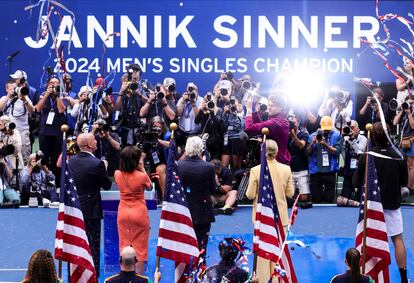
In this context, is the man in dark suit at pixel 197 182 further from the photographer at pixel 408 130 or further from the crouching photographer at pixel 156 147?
the photographer at pixel 408 130

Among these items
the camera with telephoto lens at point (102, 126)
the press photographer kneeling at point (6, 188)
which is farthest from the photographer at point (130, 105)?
the press photographer kneeling at point (6, 188)

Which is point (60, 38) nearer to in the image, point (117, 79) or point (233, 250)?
point (117, 79)

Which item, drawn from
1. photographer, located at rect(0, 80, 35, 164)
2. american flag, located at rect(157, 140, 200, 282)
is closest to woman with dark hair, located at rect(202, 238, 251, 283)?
american flag, located at rect(157, 140, 200, 282)

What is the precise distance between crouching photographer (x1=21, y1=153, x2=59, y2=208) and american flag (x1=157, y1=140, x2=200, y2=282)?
676cm

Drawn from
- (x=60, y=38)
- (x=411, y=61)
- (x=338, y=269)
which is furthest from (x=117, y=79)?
(x=338, y=269)

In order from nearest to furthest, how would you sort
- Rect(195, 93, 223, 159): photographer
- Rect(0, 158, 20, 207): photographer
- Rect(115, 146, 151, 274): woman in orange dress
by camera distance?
Rect(115, 146, 151, 274): woman in orange dress, Rect(0, 158, 20, 207): photographer, Rect(195, 93, 223, 159): photographer

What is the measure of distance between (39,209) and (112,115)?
220 centimetres

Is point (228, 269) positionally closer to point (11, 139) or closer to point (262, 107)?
point (262, 107)

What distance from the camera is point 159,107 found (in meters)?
18.7

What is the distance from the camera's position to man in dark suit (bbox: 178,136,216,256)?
12094 mm

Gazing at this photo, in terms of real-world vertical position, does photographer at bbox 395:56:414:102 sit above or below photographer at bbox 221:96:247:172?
above

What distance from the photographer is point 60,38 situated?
20578 millimetres

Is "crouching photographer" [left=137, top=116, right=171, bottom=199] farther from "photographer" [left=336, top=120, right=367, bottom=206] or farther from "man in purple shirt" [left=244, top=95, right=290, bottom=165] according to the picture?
"man in purple shirt" [left=244, top=95, right=290, bottom=165]

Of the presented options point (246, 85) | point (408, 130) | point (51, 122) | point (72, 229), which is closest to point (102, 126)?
point (51, 122)
